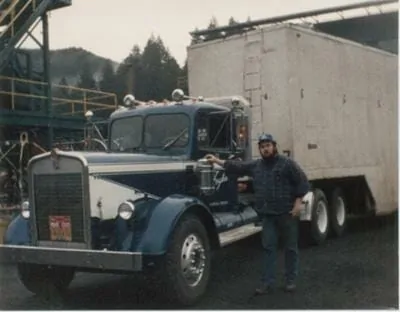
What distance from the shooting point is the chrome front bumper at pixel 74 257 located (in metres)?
4.97

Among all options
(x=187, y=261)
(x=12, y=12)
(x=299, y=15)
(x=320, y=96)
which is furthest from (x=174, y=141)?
(x=12, y=12)

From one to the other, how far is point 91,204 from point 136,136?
1733 mm

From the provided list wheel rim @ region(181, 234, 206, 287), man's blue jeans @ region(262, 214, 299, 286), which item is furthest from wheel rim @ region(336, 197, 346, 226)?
wheel rim @ region(181, 234, 206, 287)

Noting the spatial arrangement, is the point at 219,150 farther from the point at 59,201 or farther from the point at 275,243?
the point at 59,201

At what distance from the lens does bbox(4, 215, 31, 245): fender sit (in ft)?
18.9

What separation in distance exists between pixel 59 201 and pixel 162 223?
1067mm

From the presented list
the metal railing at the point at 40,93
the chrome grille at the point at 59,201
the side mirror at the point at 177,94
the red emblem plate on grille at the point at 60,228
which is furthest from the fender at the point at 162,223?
the metal railing at the point at 40,93

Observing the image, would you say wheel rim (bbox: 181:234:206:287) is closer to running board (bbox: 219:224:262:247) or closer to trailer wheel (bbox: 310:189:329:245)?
running board (bbox: 219:224:262:247)

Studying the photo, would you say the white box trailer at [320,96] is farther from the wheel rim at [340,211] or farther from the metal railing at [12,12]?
the metal railing at [12,12]

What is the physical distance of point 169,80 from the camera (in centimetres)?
1577

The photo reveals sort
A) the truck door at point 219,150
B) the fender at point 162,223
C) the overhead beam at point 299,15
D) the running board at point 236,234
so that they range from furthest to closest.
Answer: the overhead beam at point 299,15, the truck door at point 219,150, the running board at point 236,234, the fender at point 162,223

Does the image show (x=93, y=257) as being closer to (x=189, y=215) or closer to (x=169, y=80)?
(x=189, y=215)

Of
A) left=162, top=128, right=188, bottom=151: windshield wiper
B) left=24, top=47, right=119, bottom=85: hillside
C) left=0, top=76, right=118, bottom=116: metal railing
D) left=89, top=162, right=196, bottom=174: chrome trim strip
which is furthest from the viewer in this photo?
left=0, top=76, right=118, bottom=116: metal railing

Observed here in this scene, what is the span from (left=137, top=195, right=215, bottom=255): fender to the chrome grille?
0.66 metres
